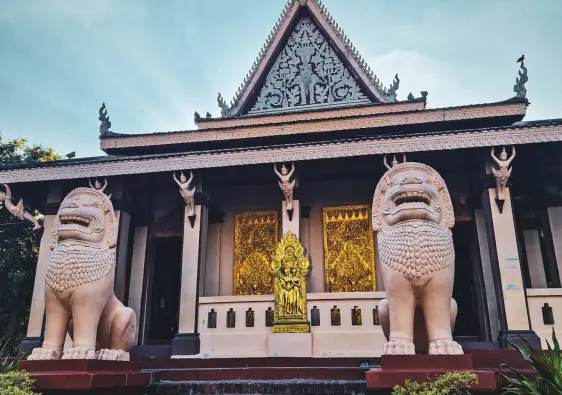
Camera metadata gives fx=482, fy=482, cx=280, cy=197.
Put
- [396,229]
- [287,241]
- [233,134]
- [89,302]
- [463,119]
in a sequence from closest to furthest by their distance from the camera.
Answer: [396,229] < [89,302] < [287,241] < [463,119] < [233,134]

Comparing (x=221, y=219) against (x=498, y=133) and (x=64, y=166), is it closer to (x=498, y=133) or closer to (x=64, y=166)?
(x=64, y=166)

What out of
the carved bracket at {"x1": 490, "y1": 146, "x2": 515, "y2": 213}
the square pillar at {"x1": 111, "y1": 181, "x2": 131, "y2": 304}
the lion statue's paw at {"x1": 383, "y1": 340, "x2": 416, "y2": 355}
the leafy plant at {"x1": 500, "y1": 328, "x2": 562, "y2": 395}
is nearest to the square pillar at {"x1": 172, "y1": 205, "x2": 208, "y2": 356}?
the square pillar at {"x1": 111, "y1": 181, "x2": 131, "y2": 304}

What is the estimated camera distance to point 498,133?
8180mm

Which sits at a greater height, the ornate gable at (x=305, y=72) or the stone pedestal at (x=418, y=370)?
the ornate gable at (x=305, y=72)

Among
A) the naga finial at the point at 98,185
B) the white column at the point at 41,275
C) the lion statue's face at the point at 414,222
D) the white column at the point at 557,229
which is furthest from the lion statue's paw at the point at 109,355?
the white column at the point at 557,229

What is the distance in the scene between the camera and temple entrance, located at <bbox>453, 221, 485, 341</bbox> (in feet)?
32.2

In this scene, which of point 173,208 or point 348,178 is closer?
point 348,178

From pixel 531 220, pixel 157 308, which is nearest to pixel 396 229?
pixel 531 220

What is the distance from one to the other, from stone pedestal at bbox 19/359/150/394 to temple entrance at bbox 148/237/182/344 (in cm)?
623

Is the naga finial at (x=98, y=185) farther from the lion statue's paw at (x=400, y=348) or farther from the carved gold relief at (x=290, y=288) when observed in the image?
the lion statue's paw at (x=400, y=348)

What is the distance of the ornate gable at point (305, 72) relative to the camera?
11.8 metres

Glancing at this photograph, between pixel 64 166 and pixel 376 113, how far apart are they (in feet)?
21.6

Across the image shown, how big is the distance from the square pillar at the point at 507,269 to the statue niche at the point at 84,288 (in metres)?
5.81

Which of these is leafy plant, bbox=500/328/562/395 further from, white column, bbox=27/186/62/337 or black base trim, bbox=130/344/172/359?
white column, bbox=27/186/62/337
